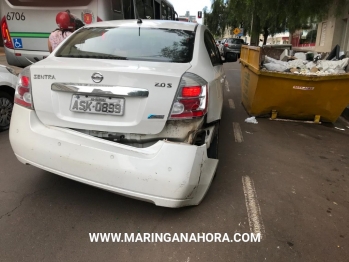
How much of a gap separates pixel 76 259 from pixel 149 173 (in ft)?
2.78

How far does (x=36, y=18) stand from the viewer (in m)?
6.90

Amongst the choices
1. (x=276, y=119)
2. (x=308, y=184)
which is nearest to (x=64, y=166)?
(x=308, y=184)

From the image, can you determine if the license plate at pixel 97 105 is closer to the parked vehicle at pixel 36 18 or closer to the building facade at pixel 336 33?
the parked vehicle at pixel 36 18

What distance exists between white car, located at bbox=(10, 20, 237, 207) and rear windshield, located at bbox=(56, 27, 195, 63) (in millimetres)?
179

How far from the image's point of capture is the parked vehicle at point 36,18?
260 inches

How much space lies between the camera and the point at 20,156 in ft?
9.34

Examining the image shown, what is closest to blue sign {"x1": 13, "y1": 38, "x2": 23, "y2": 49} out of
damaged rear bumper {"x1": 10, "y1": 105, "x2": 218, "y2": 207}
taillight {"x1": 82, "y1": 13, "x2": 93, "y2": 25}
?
taillight {"x1": 82, "y1": 13, "x2": 93, "y2": 25}

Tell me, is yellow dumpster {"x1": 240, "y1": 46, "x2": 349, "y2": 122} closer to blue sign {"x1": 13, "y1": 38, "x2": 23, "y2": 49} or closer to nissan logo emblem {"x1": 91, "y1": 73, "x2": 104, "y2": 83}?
nissan logo emblem {"x1": 91, "y1": 73, "x2": 104, "y2": 83}

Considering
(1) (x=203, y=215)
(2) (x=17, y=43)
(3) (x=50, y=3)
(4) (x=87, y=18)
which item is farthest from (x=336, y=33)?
(1) (x=203, y=215)

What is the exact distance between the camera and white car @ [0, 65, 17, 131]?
5.04 meters

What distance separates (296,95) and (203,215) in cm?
378

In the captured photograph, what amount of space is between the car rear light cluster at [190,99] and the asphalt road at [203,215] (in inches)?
38.7

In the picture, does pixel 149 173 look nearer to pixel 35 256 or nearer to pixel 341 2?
pixel 35 256

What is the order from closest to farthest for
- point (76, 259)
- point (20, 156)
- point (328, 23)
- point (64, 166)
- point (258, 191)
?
point (76, 259), point (64, 166), point (20, 156), point (258, 191), point (328, 23)
